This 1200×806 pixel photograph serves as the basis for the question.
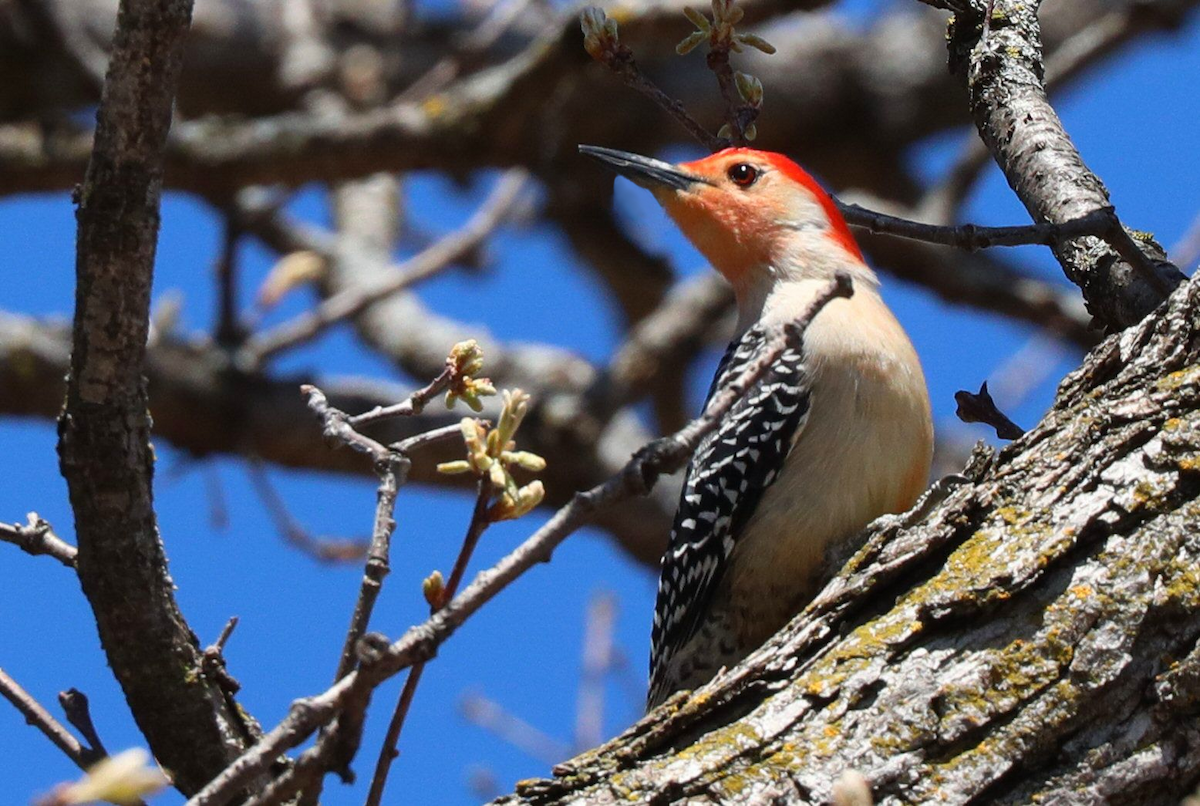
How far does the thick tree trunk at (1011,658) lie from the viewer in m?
3.09

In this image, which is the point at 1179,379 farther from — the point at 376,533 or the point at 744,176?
the point at 744,176

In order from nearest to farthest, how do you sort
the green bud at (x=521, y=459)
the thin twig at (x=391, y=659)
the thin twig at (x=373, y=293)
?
1. the thin twig at (x=391, y=659)
2. the green bud at (x=521, y=459)
3. the thin twig at (x=373, y=293)

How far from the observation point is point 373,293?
846cm

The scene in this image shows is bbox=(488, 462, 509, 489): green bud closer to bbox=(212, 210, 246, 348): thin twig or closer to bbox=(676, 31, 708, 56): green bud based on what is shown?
bbox=(676, 31, 708, 56): green bud

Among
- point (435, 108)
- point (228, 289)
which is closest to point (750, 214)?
point (435, 108)

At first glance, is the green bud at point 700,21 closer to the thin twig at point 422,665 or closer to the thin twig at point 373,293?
the thin twig at point 422,665

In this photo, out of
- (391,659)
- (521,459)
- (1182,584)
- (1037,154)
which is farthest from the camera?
(1037,154)

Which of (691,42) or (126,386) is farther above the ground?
(691,42)

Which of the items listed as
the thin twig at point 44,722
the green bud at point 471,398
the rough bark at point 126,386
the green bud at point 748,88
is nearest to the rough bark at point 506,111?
the green bud at point 748,88

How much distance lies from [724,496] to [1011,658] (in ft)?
6.92

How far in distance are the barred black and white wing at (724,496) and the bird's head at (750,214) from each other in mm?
1058

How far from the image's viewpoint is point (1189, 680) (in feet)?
10.2

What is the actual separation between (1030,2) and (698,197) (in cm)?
193

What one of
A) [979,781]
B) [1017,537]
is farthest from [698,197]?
[979,781]
